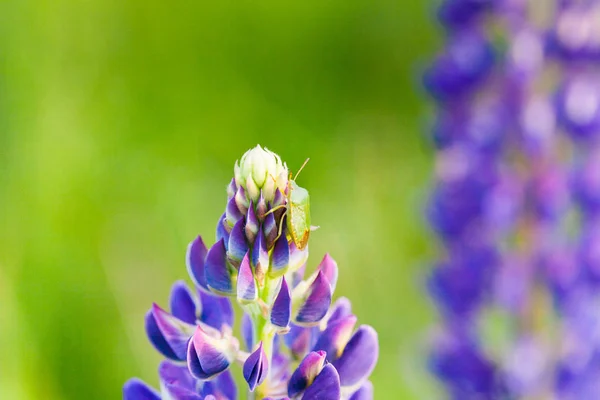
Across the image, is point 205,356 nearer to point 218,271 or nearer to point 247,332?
point 218,271

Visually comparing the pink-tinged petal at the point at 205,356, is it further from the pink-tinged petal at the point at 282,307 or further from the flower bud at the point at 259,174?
the flower bud at the point at 259,174

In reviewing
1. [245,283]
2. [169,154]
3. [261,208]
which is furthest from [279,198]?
[169,154]

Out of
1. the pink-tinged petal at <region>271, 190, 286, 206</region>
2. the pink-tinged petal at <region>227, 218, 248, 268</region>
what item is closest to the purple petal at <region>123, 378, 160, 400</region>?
the pink-tinged petal at <region>227, 218, 248, 268</region>

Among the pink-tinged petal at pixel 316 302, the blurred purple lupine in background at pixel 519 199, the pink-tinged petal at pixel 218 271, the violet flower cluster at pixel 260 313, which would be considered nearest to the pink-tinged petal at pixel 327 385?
the violet flower cluster at pixel 260 313

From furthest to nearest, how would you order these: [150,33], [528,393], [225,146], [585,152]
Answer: [150,33] → [225,146] → [585,152] → [528,393]

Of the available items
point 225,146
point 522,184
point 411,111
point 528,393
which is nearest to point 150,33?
point 225,146

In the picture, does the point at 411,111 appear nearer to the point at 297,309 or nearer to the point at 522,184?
the point at 522,184
